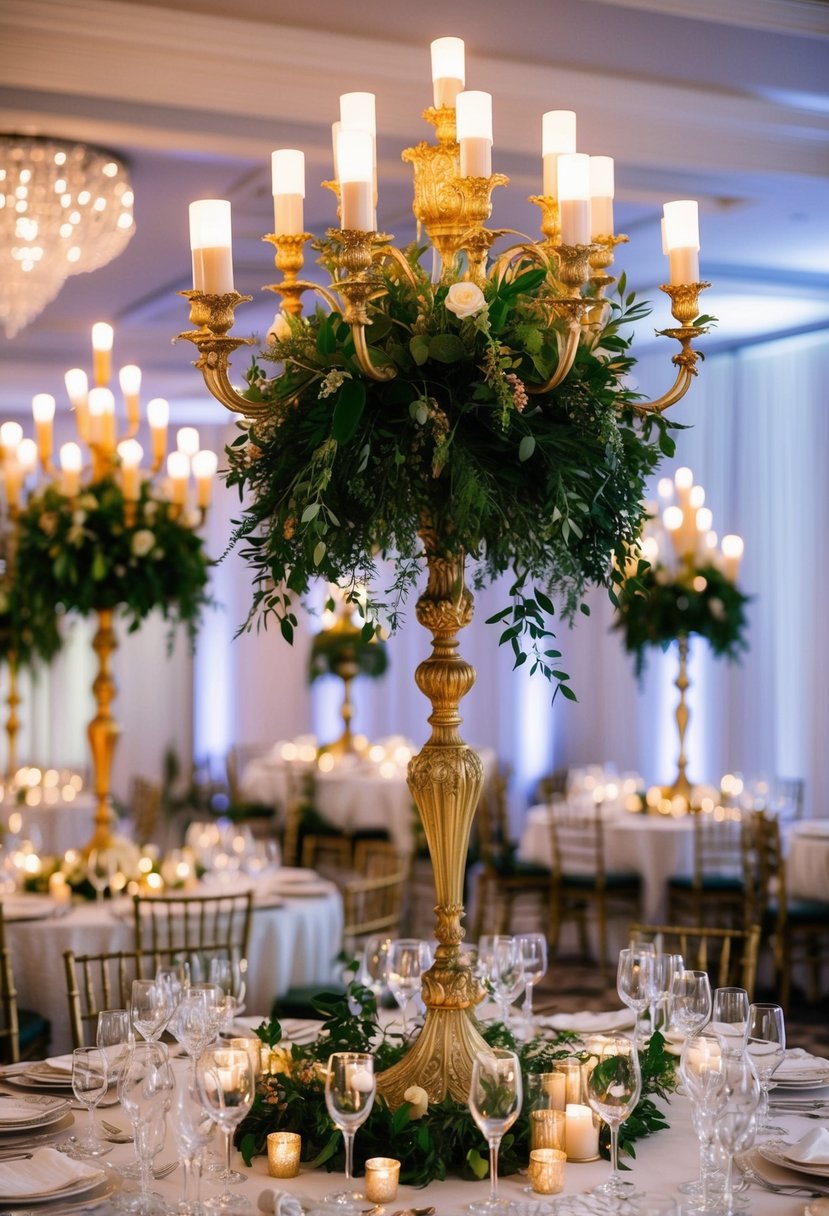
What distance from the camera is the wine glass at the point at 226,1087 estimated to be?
2098 millimetres

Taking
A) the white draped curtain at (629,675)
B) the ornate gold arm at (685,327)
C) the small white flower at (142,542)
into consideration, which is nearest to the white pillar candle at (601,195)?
the ornate gold arm at (685,327)

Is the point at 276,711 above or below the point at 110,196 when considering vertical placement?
below

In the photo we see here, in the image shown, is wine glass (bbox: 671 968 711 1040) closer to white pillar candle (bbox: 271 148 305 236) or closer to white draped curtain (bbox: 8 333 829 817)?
white pillar candle (bbox: 271 148 305 236)

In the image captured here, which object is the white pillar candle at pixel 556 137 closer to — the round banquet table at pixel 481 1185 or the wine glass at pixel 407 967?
the wine glass at pixel 407 967

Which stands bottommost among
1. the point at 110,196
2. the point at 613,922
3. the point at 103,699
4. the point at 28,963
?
the point at 613,922

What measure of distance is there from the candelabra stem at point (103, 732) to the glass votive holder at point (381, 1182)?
3609 mm

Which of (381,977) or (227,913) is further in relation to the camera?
(227,913)

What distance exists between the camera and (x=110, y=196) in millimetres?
6020

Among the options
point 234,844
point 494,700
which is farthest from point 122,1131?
point 494,700

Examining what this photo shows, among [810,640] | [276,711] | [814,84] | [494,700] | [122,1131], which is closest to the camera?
[122,1131]

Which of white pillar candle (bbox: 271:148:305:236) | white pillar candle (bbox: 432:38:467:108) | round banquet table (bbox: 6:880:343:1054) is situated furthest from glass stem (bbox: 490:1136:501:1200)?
round banquet table (bbox: 6:880:343:1054)

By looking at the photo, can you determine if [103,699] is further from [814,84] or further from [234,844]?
[814,84]

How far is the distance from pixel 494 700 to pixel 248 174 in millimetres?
6326

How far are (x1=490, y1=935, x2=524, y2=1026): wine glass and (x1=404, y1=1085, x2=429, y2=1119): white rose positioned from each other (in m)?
0.60
